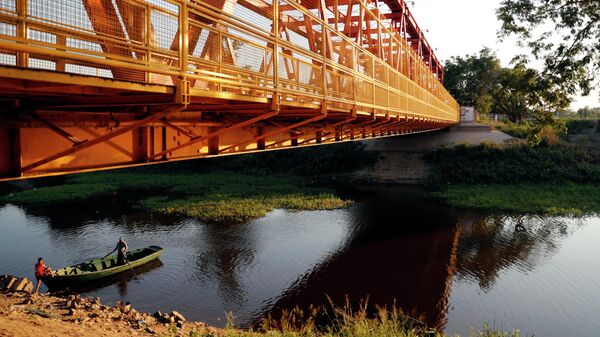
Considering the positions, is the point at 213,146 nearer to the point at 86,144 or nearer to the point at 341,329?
the point at 86,144

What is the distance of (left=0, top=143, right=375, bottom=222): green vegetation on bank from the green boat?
7608 millimetres

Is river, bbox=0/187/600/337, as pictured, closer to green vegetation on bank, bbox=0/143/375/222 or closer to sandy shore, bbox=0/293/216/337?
sandy shore, bbox=0/293/216/337

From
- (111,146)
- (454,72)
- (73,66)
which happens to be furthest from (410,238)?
(454,72)

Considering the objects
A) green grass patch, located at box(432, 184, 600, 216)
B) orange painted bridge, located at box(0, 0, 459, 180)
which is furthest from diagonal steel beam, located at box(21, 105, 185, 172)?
green grass patch, located at box(432, 184, 600, 216)

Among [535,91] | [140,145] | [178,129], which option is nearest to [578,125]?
[535,91]

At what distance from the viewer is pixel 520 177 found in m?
33.5

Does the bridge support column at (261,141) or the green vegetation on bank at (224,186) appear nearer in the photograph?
the bridge support column at (261,141)

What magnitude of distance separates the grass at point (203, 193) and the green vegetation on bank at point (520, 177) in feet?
33.5

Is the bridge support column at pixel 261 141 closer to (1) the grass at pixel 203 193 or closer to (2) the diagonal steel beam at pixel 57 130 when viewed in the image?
(2) the diagonal steel beam at pixel 57 130

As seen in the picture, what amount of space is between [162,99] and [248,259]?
12.1m

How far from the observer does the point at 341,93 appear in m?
10.7

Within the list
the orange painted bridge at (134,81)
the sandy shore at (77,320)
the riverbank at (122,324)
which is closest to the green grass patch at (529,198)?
the riverbank at (122,324)

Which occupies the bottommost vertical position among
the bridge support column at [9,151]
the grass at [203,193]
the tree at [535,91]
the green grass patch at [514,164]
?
the grass at [203,193]

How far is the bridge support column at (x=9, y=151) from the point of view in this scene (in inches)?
216
